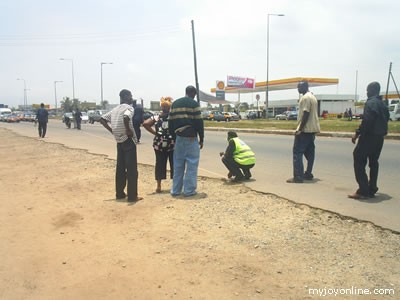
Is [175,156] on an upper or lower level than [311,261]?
upper

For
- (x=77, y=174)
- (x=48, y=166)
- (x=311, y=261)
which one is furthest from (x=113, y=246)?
(x=48, y=166)

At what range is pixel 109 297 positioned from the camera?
311 centimetres

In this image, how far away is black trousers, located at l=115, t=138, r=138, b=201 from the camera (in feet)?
19.5

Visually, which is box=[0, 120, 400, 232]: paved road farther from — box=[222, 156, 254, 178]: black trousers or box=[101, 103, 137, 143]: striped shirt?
box=[101, 103, 137, 143]: striped shirt

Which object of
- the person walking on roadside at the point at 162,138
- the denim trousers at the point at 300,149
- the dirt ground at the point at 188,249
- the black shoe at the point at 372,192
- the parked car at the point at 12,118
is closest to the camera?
the dirt ground at the point at 188,249

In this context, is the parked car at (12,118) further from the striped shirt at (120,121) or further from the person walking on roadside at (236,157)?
the striped shirt at (120,121)

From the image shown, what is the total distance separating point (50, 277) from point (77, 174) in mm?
5454

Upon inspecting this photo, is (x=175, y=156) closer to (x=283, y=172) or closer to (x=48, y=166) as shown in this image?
(x=283, y=172)

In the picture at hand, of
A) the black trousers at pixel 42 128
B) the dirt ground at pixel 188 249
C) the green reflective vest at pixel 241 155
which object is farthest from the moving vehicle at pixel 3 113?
Result: the green reflective vest at pixel 241 155

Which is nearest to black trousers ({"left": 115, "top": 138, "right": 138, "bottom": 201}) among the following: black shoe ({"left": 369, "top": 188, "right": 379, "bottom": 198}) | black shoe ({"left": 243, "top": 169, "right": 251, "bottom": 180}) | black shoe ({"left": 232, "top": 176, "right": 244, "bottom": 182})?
black shoe ({"left": 232, "top": 176, "right": 244, "bottom": 182})

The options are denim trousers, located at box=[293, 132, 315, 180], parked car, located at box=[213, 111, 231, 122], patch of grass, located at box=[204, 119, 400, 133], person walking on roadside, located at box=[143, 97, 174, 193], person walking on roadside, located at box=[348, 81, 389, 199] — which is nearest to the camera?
person walking on roadside, located at box=[348, 81, 389, 199]

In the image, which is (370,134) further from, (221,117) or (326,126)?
(221,117)

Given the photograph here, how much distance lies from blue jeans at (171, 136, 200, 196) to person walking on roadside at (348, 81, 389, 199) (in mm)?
2360

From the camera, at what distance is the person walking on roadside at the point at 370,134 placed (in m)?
5.52
